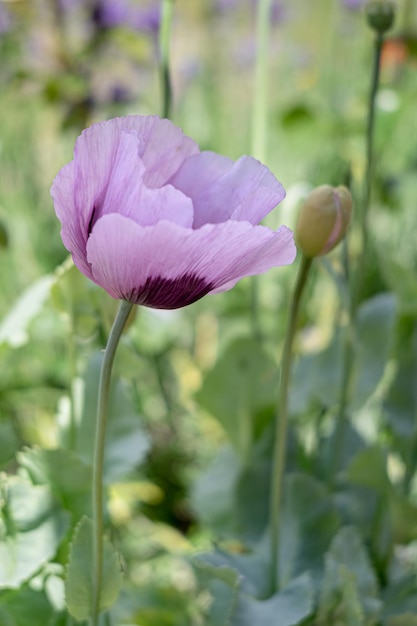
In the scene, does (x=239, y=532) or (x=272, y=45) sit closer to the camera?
(x=239, y=532)

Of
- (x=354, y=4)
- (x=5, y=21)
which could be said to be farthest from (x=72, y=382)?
(x=354, y=4)

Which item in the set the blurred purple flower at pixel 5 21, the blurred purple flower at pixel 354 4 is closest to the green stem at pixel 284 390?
the blurred purple flower at pixel 5 21

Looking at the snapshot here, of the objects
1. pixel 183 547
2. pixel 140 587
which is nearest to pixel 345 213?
pixel 140 587

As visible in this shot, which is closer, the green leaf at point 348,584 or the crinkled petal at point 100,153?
the crinkled petal at point 100,153

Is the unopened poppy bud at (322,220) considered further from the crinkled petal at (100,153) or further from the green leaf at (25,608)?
the green leaf at (25,608)

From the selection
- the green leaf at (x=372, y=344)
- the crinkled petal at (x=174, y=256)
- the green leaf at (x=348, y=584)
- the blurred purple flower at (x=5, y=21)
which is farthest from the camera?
the blurred purple flower at (x=5, y=21)

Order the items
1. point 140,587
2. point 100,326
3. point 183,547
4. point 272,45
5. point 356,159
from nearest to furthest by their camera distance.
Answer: point 100,326 < point 140,587 < point 183,547 < point 356,159 < point 272,45

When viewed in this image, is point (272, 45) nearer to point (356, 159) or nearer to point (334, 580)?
point (356, 159)

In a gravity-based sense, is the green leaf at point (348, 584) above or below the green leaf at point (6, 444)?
below
